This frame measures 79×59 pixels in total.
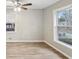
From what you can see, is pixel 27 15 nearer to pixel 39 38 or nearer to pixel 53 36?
pixel 39 38

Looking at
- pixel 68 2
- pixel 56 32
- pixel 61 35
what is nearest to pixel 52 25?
pixel 56 32

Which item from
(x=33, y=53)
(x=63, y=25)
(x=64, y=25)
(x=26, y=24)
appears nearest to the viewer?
(x=33, y=53)

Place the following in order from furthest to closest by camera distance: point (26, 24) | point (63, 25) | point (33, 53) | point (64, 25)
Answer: point (26, 24), point (63, 25), point (64, 25), point (33, 53)

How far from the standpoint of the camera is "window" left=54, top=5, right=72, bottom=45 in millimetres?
5306

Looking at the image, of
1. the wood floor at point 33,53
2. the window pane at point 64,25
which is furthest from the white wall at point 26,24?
the window pane at point 64,25

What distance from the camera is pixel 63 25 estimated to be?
5945 mm

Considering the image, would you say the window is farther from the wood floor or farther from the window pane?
the wood floor

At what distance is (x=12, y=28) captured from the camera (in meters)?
9.02

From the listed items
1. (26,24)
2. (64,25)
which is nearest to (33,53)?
(64,25)

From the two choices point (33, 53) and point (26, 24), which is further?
point (26, 24)

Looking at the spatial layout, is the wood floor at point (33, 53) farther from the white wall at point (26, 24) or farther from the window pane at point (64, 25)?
the white wall at point (26, 24)

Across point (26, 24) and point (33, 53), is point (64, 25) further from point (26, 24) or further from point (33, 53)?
point (26, 24)

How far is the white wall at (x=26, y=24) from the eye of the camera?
9039 mm

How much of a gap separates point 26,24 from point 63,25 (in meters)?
3.86
